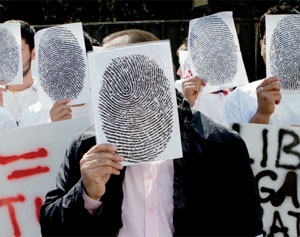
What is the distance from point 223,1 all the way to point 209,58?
5.18m

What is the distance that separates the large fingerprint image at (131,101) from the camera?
93 centimetres

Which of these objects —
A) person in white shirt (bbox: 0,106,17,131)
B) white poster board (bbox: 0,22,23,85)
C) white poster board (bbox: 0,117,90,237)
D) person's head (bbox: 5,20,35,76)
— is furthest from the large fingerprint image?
person's head (bbox: 5,20,35,76)

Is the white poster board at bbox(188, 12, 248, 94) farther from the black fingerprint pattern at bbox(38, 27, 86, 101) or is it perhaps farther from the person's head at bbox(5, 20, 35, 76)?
the person's head at bbox(5, 20, 35, 76)

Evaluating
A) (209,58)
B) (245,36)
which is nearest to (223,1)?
(245,36)

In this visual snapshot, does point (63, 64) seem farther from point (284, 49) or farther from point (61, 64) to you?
point (284, 49)

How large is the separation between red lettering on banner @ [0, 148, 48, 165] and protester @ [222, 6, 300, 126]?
73cm

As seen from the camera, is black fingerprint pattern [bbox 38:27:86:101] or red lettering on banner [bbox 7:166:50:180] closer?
red lettering on banner [bbox 7:166:50:180]

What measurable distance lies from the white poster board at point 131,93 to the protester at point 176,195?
0.11 m

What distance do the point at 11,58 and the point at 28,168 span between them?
0.66 meters

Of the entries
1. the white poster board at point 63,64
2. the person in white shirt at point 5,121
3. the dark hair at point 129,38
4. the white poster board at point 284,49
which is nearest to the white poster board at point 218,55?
the white poster board at point 284,49

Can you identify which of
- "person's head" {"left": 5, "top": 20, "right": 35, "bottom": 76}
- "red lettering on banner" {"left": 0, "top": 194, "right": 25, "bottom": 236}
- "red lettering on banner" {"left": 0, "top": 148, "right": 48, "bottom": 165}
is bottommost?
"red lettering on banner" {"left": 0, "top": 194, "right": 25, "bottom": 236}

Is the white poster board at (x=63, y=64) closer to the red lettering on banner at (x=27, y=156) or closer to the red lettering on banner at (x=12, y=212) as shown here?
the red lettering on banner at (x=27, y=156)

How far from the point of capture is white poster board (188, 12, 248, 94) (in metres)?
1.71

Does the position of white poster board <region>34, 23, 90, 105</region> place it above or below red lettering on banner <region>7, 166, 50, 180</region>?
above
